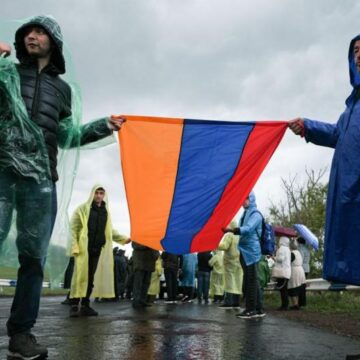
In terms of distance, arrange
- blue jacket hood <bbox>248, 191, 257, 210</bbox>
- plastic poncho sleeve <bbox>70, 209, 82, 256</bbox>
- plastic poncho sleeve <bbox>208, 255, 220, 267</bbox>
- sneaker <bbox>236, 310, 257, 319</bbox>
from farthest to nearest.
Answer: plastic poncho sleeve <bbox>208, 255, 220, 267</bbox>
blue jacket hood <bbox>248, 191, 257, 210</bbox>
sneaker <bbox>236, 310, 257, 319</bbox>
plastic poncho sleeve <bbox>70, 209, 82, 256</bbox>

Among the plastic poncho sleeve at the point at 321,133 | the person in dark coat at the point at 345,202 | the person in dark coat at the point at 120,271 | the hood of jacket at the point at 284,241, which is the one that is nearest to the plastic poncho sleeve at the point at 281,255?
the hood of jacket at the point at 284,241

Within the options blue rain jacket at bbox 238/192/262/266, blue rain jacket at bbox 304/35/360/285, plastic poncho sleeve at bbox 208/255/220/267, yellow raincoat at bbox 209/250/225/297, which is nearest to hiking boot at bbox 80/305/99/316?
blue rain jacket at bbox 238/192/262/266

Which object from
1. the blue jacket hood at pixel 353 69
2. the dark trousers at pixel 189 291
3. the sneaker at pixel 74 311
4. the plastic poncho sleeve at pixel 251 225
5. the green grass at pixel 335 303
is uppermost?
the blue jacket hood at pixel 353 69

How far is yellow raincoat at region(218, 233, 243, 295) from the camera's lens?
10.9 metres

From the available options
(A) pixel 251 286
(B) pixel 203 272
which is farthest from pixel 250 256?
(B) pixel 203 272

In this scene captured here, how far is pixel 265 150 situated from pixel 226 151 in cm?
43

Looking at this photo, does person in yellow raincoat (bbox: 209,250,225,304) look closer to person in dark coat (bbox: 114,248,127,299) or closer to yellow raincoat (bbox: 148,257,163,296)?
yellow raincoat (bbox: 148,257,163,296)

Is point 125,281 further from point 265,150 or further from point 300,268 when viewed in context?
point 265,150

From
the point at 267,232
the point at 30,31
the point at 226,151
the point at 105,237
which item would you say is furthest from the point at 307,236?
the point at 30,31

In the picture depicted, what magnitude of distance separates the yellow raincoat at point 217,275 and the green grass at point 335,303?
1977mm

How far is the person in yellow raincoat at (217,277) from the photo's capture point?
49.1 ft

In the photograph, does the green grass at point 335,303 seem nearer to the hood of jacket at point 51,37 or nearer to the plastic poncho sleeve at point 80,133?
the plastic poncho sleeve at point 80,133

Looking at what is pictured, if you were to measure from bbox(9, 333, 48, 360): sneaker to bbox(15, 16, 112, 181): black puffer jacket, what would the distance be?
1087mm

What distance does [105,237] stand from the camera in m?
7.84
